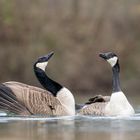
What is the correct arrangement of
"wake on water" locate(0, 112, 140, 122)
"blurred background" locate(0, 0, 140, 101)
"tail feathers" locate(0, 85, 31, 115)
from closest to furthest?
"wake on water" locate(0, 112, 140, 122)
"tail feathers" locate(0, 85, 31, 115)
"blurred background" locate(0, 0, 140, 101)

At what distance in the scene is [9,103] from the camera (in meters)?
19.5

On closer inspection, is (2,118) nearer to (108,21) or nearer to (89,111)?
(89,111)

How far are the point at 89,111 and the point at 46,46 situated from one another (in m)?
17.4

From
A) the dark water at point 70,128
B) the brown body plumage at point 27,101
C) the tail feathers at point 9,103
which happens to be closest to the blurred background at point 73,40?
the brown body plumage at point 27,101

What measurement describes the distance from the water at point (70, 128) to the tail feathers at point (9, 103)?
0.74 ft

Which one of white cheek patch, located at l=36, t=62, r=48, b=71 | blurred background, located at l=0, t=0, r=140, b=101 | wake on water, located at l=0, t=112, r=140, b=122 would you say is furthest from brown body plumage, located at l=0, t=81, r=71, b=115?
blurred background, located at l=0, t=0, r=140, b=101

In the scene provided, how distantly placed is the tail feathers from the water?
0.74 feet

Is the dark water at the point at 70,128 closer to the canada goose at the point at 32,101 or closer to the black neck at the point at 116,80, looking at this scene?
the canada goose at the point at 32,101

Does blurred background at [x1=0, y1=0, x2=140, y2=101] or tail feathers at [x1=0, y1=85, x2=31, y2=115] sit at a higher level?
blurred background at [x1=0, y1=0, x2=140, y2=101]

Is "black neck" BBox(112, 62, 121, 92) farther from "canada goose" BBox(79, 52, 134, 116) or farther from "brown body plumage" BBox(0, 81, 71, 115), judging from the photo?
"brown body plumage" BBox(0, 81, 71, 115)

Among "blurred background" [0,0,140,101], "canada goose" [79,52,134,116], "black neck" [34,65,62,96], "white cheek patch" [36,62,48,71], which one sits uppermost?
"blurred background" [0,0,140,101]


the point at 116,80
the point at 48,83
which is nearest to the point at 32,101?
the point at 48,83

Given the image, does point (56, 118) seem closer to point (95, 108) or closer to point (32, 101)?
point (32, 101)

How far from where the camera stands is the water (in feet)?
49.0
